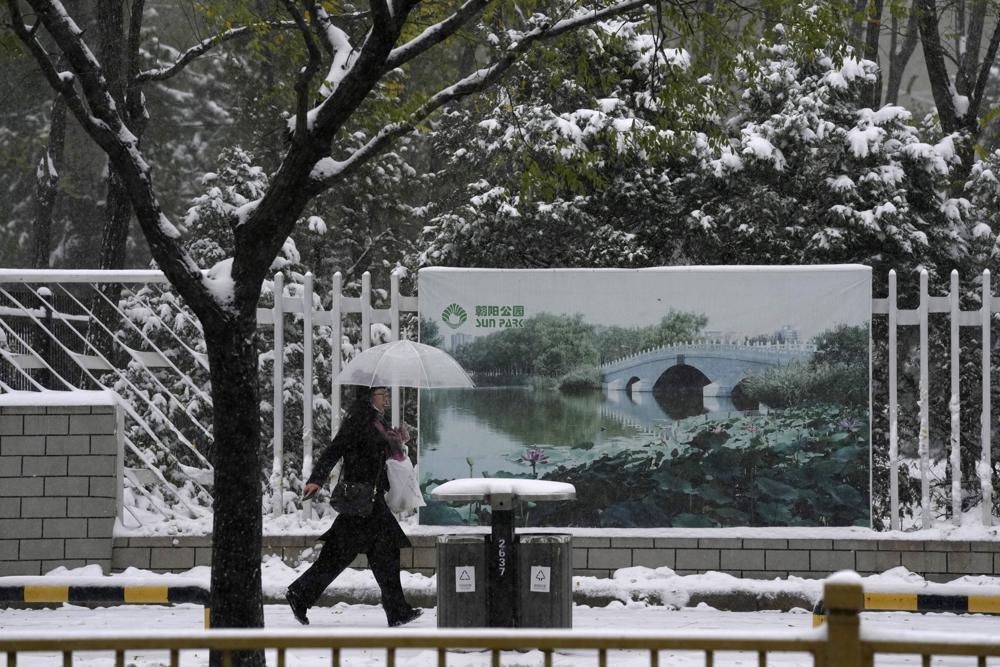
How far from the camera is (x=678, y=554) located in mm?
10586

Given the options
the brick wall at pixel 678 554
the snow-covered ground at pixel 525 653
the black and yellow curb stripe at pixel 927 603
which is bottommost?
the snow-covered ground at pixel 525 653

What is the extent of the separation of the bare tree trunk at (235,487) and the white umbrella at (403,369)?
6.08 ft

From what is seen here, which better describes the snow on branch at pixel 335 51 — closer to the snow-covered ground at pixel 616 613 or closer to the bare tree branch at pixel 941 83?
the snow-covered ground at pixel 616 613

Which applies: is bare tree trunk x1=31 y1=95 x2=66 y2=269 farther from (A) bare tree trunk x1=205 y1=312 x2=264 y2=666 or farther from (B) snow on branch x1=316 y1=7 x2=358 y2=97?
(A) bare tree trunk x1=205 y1=312 x2=264 y2=666

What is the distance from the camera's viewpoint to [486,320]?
36.0ft

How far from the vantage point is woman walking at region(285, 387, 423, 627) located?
29.4ft

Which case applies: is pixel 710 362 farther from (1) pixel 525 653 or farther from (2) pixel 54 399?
(2) pixel 54 399

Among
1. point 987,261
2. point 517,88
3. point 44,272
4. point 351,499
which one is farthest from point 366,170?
point 351,499

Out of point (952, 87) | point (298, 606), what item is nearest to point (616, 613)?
point (298, 606)

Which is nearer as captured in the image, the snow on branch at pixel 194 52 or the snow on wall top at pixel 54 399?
the snow on wall top at pixel 54 399

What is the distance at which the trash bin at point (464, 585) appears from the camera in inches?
318

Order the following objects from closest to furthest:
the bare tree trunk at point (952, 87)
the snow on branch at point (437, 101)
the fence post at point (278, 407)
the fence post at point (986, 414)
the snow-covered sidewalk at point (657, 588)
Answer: the snow on branch at point (437, 101) → the snow-covered sidewalk at point (657, 588) → the fence post at point (986, 414) → the fence post at point (278, 407) → the bare tree trunk at point (952, 87)

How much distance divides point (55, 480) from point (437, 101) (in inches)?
189

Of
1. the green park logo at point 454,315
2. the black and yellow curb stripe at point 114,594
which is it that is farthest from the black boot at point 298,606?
the green park logo at point 454,315
